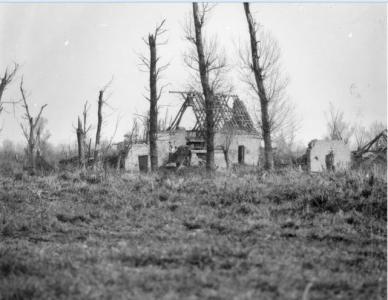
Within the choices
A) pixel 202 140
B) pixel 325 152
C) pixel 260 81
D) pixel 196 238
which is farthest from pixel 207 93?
pixel 202 140

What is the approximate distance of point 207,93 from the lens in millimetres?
16031

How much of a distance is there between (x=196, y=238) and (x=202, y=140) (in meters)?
27.6

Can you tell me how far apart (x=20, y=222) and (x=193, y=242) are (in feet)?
13.0

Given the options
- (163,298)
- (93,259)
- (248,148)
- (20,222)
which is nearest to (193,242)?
(93,259)

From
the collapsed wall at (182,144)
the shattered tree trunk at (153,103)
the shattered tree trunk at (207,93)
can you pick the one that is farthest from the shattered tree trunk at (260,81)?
the collapsed wall at (182,144)

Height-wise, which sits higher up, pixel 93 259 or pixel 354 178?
pixel 354 178

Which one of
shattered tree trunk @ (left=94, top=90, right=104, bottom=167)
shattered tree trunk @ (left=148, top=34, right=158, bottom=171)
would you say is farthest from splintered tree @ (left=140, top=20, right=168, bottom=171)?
shattered tree trunk @ (left=94, top=90, right=104, bottom=167)

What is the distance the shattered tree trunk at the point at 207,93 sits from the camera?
622 inches

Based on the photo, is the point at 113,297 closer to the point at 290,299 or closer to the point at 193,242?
the point at 290,299

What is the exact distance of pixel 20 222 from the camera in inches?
335

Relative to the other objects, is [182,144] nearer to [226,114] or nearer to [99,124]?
[226,114]

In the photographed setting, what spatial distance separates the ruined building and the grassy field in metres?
20.2

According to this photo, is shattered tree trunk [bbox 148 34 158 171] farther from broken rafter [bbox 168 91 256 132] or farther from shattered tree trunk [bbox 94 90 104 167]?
broken rafter [bbox 168 91 256 132]

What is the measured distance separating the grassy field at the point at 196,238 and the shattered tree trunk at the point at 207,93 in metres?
3.44
